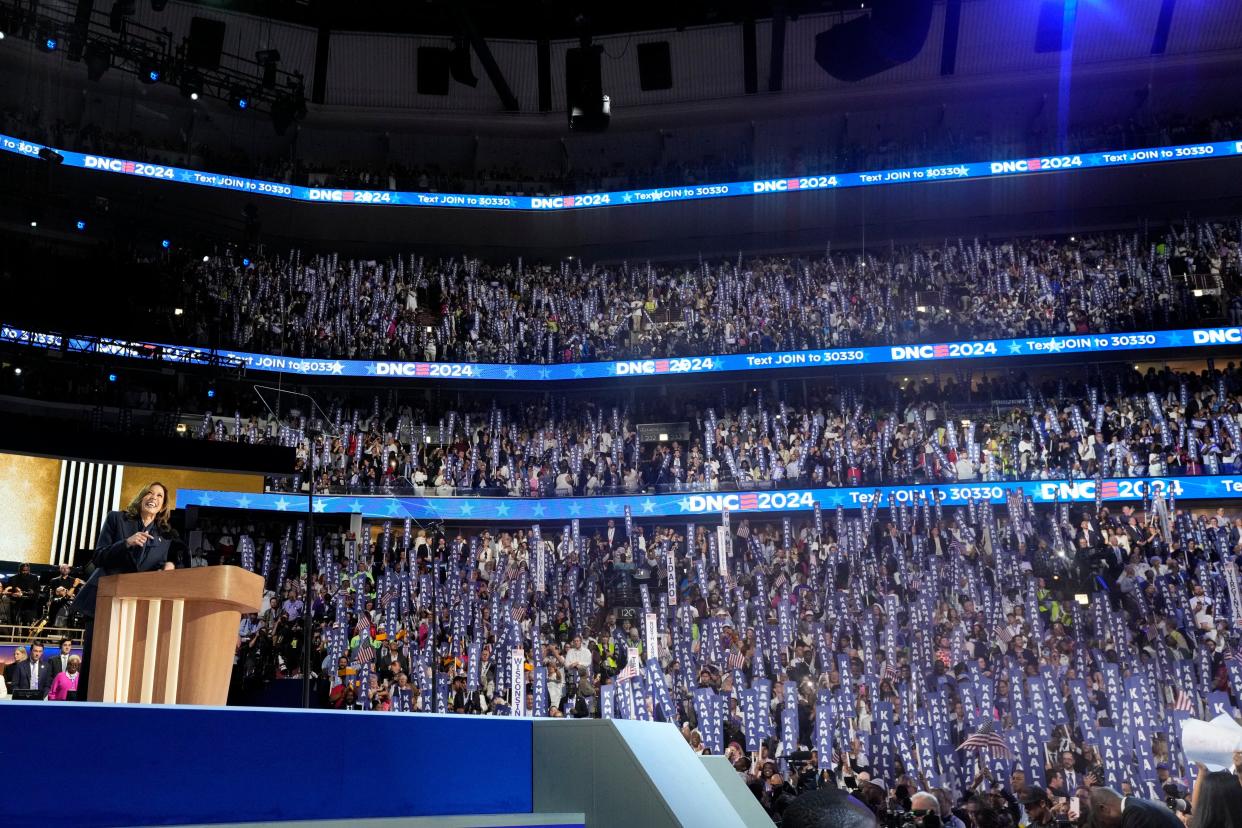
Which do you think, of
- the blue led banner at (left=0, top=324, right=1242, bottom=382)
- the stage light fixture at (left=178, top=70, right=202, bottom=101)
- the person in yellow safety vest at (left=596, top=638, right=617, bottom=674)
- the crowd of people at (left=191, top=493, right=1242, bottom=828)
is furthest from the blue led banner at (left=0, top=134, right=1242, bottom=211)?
the person in yellow safety vest at (left=596, top=638, right=617, bottom=674)

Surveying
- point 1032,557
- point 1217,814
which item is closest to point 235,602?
point 1217,814

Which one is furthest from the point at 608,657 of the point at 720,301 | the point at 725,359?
the point at 720,301

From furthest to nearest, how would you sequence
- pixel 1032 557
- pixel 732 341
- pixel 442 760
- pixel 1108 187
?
pixel 1108 187, pixel 732 341, pixel 1032 557, pixel 442 760

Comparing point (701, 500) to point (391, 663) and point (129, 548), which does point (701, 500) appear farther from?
point (129, 548)

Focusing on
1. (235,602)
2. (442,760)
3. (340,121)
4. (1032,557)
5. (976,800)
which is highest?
(340,121)

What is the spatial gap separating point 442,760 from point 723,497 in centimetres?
1820

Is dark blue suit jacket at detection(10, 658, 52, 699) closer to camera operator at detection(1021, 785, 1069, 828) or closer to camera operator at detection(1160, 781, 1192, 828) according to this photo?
camera operator at detection(1021, 785, 1069, 828)

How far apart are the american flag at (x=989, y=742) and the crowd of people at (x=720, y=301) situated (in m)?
14.6

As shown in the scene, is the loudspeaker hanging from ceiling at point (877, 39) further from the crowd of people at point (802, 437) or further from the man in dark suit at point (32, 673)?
the man in dark suit at point (32, 673)

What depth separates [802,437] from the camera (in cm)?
2128

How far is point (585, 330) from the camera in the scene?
80.2 ft

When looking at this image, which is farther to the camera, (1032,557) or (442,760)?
(1032,557)

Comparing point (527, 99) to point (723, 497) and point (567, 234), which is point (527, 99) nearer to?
point (567, 234)

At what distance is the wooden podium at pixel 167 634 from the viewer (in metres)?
3.59
